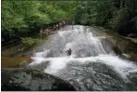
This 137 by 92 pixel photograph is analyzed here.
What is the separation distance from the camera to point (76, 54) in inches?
463

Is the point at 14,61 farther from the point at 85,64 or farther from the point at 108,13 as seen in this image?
the point at 108,13

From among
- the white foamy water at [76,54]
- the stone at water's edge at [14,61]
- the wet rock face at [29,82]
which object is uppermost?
the wet rock face at [29,82]

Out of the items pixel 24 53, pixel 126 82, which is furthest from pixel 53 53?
pixel 126 82

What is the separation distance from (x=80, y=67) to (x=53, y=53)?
8.92ft

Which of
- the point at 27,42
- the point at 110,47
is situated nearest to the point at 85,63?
the point at 110,47

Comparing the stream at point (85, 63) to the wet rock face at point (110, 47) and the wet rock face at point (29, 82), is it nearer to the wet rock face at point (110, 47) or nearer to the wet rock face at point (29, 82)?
the wet rock face at point (110, 47)

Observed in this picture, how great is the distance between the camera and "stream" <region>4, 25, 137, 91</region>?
7.87 meters

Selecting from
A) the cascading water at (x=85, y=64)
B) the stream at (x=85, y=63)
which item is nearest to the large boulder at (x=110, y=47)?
the stream at (x=85, y=63)

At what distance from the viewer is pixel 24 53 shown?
11.7 m

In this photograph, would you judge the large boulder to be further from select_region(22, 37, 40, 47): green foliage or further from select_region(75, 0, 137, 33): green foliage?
select_region(22, 37, 40, 47): green foliage

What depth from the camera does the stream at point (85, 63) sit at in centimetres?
787

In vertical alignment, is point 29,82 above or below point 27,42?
above

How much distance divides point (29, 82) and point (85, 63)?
4798 millimetres

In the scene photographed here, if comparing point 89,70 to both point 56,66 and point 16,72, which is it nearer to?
point 56,66
